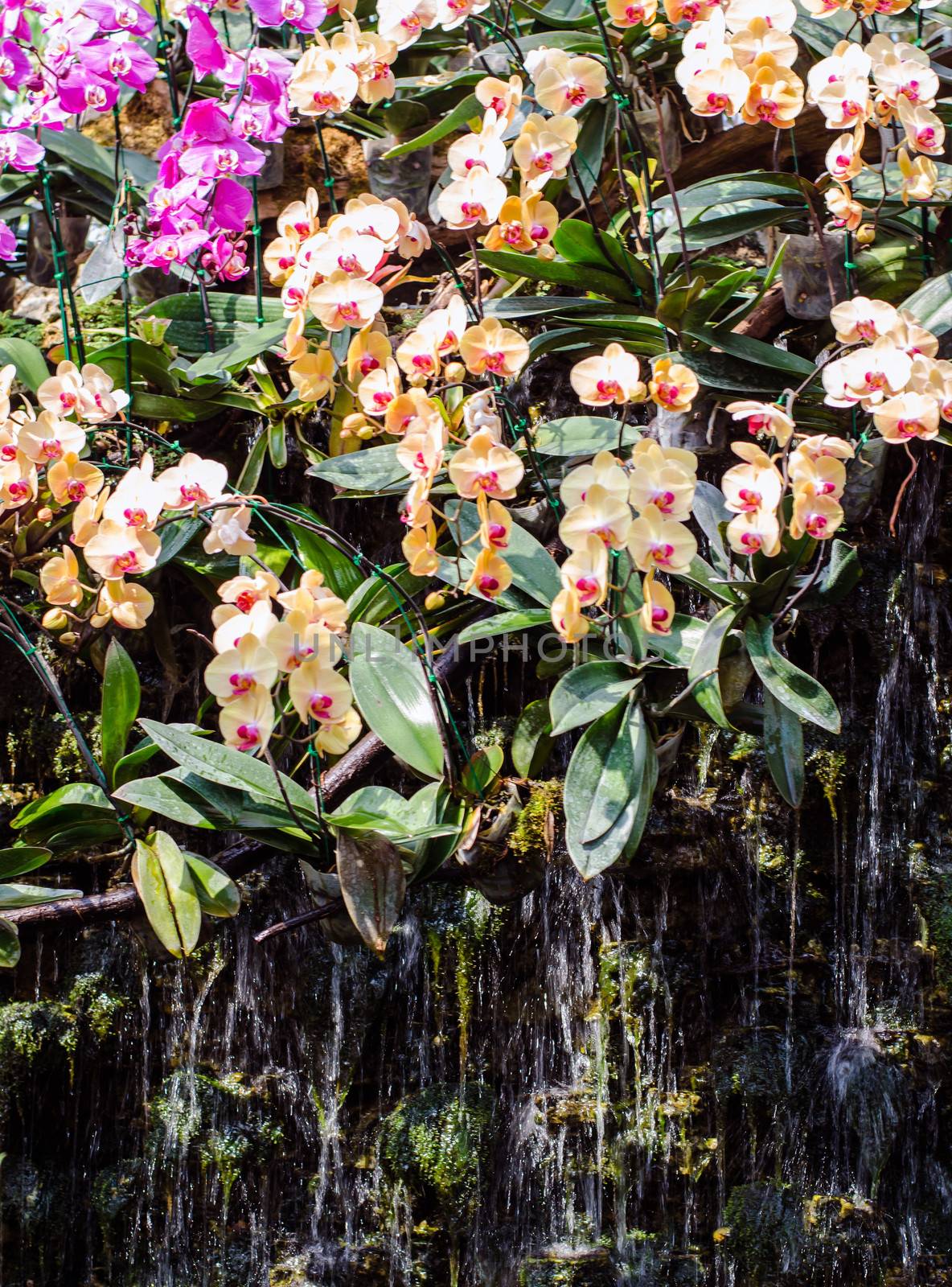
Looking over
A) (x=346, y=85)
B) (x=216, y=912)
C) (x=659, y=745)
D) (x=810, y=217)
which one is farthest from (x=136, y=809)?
(x=810, y=217)

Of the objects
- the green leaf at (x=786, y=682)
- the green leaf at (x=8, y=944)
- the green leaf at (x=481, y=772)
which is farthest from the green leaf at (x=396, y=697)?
the green leaf at (x=8, y=944)

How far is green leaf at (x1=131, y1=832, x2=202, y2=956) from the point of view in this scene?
4.32ft

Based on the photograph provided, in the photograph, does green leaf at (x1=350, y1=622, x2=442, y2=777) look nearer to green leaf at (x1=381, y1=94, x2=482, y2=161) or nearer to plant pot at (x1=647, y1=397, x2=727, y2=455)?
plant pot at (x1=647, y1=397, x2=727, y2=455)

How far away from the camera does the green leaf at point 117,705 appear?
1488 millimetres

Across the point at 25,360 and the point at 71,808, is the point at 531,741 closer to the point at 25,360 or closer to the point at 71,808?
the point at 71,808

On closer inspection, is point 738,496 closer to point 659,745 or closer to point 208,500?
point 659,745

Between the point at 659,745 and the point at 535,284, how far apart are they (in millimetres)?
930

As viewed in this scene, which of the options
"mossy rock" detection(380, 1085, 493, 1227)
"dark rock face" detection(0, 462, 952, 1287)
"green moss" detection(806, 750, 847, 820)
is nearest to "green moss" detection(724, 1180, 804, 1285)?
"dark rock face" detection(0, 462, 952, 1287)

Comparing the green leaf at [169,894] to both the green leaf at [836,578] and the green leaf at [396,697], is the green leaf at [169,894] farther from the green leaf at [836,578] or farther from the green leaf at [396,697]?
the green leaf at [836,578]

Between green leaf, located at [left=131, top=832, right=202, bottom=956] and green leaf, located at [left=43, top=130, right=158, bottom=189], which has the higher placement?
green leaf, located at [left=43, top=130, right=158, bottom=189]

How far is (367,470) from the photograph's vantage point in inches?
62.9

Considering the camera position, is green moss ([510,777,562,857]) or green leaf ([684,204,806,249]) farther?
green leaf ([684,204,806,249])

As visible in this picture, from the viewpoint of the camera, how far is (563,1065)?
1.88m

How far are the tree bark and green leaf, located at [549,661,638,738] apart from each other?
273 millimetres
